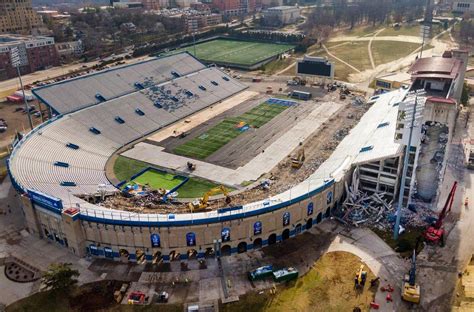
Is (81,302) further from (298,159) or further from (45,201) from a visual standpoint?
(298,159)

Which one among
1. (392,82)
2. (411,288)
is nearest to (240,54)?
(392,82)

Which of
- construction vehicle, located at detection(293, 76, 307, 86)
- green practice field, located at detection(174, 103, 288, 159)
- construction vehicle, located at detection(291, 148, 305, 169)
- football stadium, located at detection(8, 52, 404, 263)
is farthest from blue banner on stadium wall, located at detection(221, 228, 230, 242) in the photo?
construction vehicle, located at detection(293, 76, 307, 86)

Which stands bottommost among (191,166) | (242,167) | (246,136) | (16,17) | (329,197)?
(242,167)

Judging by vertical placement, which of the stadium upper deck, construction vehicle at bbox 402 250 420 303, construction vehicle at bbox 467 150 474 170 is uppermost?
the stadium upper deck

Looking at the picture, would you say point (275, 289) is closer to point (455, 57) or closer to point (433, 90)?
point (433, 90)

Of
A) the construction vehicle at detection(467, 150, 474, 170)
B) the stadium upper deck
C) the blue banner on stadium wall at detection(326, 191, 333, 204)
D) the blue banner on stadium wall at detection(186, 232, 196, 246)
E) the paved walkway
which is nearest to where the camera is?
the blue banner on stadium wall at detection(186, 232, 196, 246)

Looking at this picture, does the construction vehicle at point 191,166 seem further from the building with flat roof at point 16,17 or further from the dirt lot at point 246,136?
the building with flat roof at point 16,17

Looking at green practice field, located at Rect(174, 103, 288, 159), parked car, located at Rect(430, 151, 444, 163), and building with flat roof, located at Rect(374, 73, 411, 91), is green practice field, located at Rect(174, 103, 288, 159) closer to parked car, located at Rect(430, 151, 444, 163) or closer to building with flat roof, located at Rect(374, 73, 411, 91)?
building with flat roof, located at Rect(374, 73, 411, 91)
